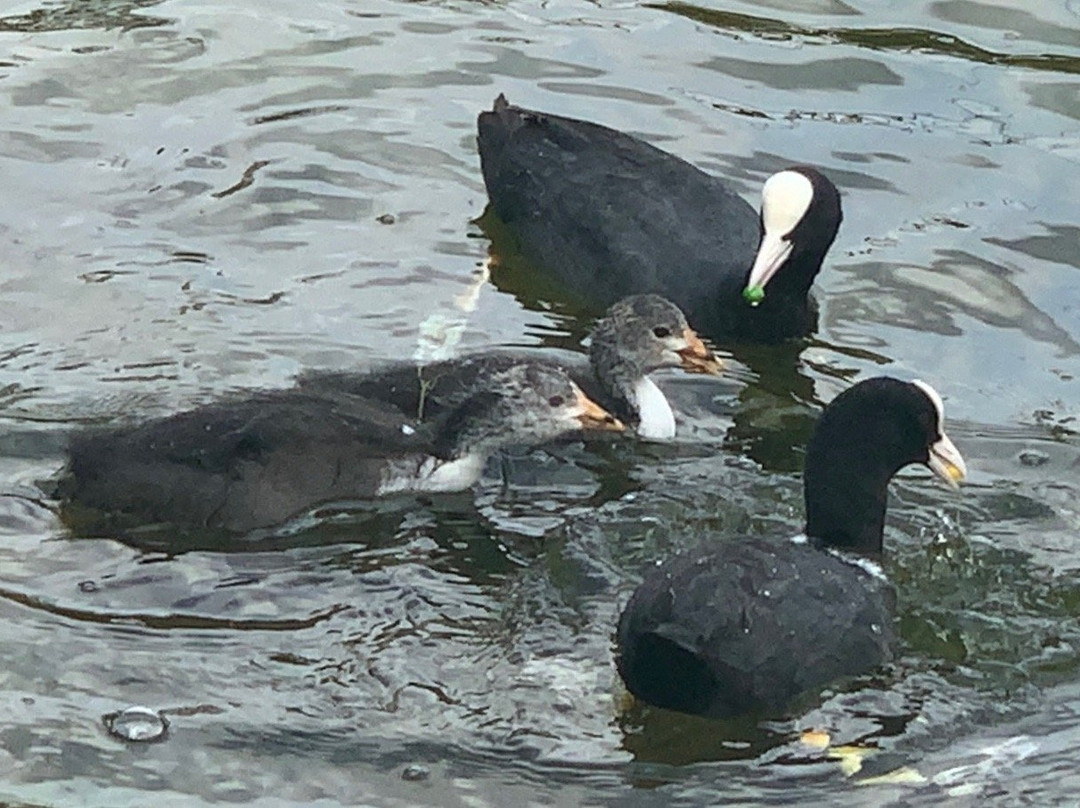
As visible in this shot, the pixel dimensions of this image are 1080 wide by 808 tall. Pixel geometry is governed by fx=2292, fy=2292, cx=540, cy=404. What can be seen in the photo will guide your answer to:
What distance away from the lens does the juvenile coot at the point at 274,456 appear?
666 centimetres

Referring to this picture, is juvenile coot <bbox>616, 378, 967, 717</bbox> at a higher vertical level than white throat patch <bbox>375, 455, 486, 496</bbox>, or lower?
higher

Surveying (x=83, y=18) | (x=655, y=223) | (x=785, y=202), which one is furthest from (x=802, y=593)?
(x=83, y=18)

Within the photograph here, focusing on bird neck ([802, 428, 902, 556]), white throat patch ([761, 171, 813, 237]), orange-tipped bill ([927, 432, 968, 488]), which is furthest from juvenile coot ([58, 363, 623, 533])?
white throat patch ([761, 171, 813, 237])

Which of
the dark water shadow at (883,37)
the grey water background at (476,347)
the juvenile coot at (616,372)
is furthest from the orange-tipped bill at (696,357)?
the dark water shadow at (883,37)

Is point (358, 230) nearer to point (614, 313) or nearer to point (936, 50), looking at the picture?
point (614, 313)

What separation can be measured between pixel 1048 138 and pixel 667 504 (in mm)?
3752

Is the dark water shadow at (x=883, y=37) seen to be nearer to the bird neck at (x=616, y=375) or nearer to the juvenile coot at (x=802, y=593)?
the bird neck at (x=616, y=375)

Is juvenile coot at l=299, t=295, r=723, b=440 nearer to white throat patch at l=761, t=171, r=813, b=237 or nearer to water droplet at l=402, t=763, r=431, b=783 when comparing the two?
white throat patch at l=761, t=171, r=813, b=237

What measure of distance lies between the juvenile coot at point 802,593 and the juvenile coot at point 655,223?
1881 millimetres

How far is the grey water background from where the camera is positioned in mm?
5730

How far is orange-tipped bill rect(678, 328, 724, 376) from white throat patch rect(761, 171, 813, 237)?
64 cm

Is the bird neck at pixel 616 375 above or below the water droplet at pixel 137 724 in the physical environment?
above

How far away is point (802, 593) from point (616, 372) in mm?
1952

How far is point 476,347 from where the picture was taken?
8.19m
